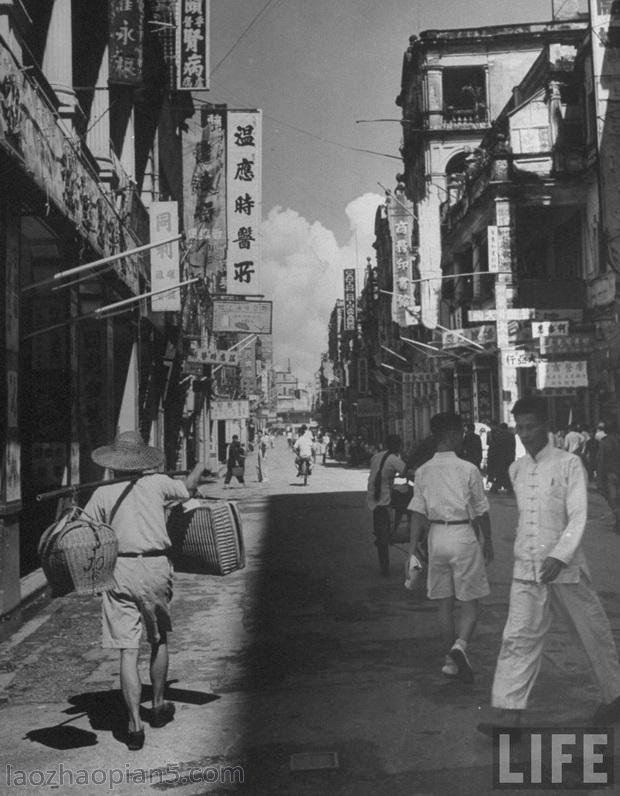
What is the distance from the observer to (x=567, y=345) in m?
22.9

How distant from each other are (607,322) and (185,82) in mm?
13693

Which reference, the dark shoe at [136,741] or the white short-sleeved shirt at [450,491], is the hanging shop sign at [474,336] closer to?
the white short-sleeved shirt at [450,491]

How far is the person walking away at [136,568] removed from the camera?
469 cm

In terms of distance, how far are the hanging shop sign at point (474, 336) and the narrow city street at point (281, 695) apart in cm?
1744

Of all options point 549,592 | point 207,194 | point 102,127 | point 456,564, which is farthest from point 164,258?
point 549,592

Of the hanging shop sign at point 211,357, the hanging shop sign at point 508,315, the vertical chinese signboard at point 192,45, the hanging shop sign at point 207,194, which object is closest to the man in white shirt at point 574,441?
the hanging shop sign at point 508,315

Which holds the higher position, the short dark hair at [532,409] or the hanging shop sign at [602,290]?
the hanging shop sign at [602,290]

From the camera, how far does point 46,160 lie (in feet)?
29.7

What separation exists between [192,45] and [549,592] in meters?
15.8

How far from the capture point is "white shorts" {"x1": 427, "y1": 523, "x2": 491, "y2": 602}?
573 cm

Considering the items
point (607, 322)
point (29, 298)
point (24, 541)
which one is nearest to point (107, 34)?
point (29, 298)

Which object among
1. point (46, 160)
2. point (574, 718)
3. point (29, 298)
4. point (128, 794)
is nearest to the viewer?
point (128, 794)

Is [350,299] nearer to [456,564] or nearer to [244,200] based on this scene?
[244,200]

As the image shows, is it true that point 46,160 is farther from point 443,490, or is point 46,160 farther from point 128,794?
point 128,794
